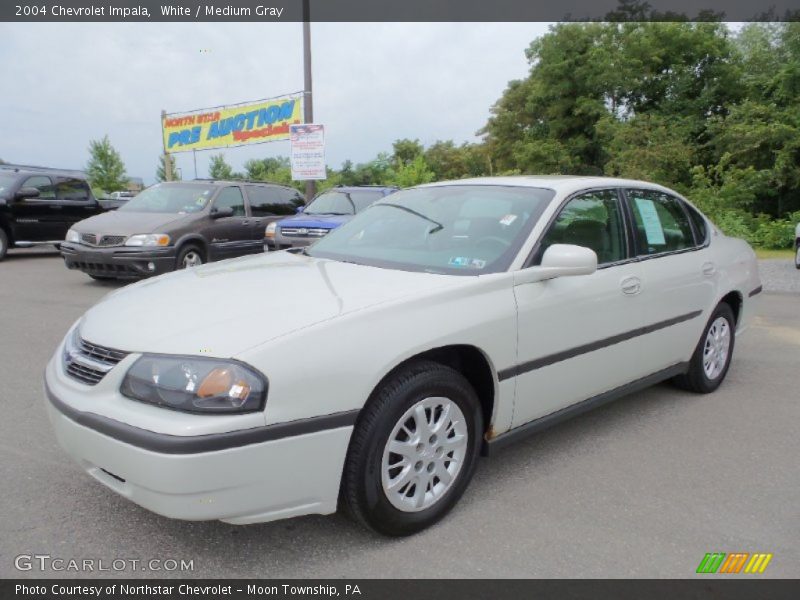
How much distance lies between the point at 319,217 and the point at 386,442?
8112 mm

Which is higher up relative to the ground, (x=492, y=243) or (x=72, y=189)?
(x=72, y=189)

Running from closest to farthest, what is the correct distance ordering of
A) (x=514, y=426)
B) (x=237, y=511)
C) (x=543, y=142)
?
(x=237, y=511)
(x=514, y=426)
(x=543, y=142)

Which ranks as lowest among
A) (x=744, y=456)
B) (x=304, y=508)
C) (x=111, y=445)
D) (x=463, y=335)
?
(x=744, y=456)

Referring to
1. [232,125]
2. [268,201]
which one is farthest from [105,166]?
[268,201]

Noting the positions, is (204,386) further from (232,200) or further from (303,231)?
(232,200)

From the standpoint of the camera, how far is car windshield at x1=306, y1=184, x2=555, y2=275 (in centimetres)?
326

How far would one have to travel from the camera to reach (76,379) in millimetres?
2641

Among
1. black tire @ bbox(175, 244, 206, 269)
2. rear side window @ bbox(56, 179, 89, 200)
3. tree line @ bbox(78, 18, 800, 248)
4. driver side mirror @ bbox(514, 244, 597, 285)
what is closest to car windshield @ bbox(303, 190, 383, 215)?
black tire @ bbox(175, 244, 206, 269)

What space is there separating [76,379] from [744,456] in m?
3.41

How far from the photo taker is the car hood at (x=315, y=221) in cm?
990

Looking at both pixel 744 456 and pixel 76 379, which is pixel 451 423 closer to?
pixel 76 379
